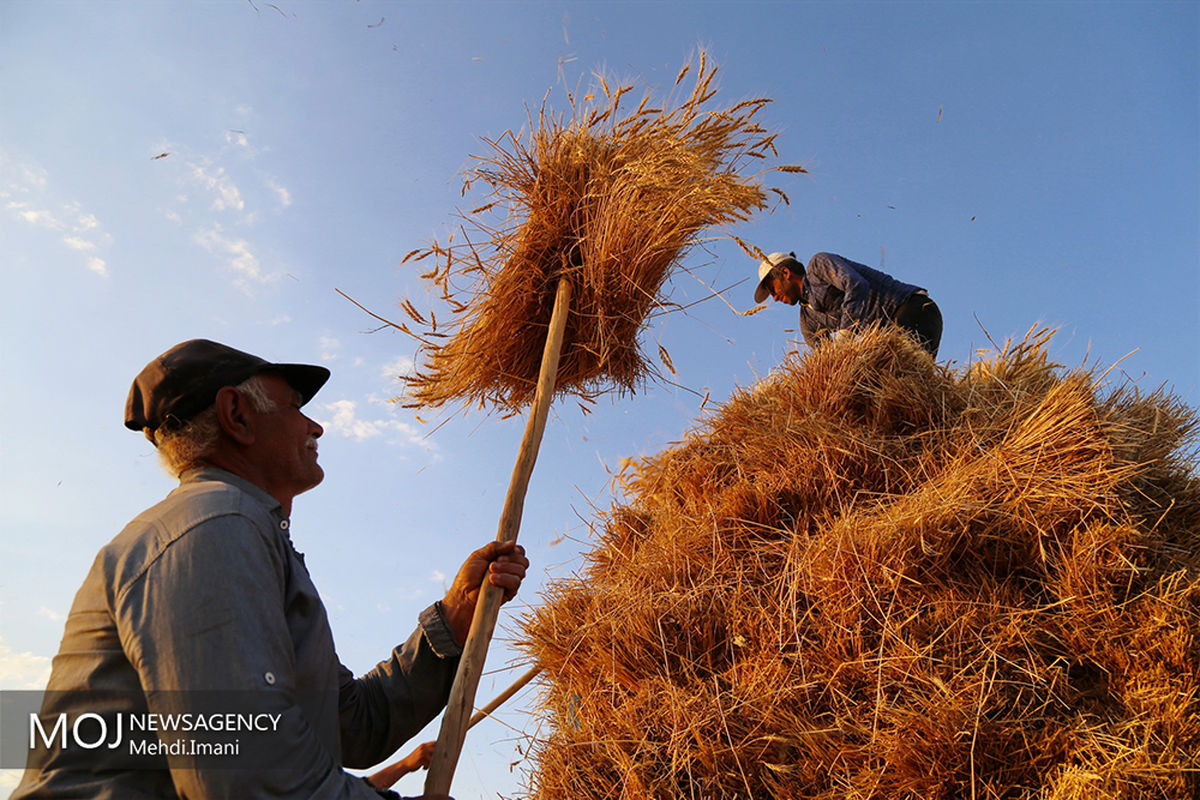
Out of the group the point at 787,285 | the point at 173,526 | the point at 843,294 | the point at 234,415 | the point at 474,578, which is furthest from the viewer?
the point at 787,285

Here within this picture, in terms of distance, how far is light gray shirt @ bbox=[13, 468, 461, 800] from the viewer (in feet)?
4.02

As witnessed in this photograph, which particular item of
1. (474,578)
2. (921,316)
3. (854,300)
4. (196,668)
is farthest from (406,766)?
(921,316)

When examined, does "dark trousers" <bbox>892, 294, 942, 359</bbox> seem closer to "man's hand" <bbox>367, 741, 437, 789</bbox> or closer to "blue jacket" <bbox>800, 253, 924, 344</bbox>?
"blue jacket" <bbox>800, 253, 924, 344</bbox>

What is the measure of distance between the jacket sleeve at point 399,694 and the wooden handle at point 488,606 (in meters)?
0.14

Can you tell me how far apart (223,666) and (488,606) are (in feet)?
2.59

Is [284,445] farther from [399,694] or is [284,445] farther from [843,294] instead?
[843,294]

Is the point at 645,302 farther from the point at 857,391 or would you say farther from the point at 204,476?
the point at 204,476

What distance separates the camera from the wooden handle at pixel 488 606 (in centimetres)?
172

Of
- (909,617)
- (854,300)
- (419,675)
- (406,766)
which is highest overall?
(854,300)

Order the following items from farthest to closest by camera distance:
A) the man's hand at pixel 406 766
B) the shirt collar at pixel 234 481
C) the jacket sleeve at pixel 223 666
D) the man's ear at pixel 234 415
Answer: the man's hand at pixel 406 766, the man's ear at pixel 234 415, the shirt collar at pixel 234 481, the jacket sleeve at pixel 223 666

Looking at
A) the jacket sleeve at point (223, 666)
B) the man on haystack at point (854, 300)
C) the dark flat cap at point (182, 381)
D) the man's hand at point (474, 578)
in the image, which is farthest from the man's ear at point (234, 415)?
the man on haystack at point (854, 300)

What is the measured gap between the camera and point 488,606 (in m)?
1.96

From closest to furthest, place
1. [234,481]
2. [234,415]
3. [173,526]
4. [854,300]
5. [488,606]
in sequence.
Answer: [173,526] → [234,481] → [234,415] → [488,606] → [854,300]

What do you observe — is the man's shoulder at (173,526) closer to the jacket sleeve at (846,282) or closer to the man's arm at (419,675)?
the man's arm at (419,675)
